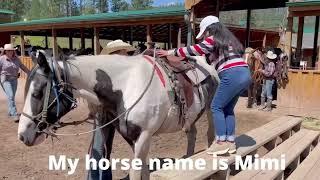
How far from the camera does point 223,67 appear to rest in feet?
12.4

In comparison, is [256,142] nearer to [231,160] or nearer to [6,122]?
[231,160]

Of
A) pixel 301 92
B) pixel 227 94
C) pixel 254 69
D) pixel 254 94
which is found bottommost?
pixel 254 94

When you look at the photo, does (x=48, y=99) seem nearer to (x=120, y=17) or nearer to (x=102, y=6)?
(x=120, y=17)

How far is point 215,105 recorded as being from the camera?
384 cm

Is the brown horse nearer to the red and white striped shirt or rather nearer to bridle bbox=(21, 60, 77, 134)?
the red and white striped shirt

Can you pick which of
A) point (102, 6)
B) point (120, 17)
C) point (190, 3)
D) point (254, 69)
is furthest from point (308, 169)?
point (102, 6)

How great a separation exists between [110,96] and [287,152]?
7.76 feet

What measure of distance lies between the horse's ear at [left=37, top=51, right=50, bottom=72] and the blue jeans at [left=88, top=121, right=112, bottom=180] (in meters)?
1.04

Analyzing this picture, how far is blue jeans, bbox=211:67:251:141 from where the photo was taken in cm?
376

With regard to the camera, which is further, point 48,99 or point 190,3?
point 190,3

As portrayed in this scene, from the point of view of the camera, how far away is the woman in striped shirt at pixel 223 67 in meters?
Result: 3.67

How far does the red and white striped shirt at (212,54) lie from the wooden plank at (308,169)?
4.34 ft

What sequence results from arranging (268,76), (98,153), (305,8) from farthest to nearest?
(268,76), (305,8), (98,153)

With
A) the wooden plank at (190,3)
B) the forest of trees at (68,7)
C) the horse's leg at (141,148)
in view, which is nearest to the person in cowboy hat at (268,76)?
the wooden plank at (190,3)
